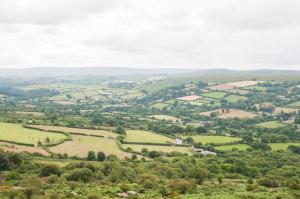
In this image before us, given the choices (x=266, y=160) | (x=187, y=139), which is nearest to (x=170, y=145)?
(x=187, y=139)

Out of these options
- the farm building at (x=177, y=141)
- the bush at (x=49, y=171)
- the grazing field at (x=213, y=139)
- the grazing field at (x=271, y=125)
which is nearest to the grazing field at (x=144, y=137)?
the farm building at (x=177, y=141)

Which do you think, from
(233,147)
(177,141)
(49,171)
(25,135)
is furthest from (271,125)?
(49,171)

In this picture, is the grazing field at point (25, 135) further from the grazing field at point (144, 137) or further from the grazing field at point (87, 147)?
the grazing field at point (144, 137)

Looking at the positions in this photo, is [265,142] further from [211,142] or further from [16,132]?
[16,132]

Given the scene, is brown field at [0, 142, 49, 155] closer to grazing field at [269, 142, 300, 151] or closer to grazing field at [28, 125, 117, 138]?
grazing field at [28, 125, 117, 138]

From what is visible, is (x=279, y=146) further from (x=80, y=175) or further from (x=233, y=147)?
(x=80, y=175)
